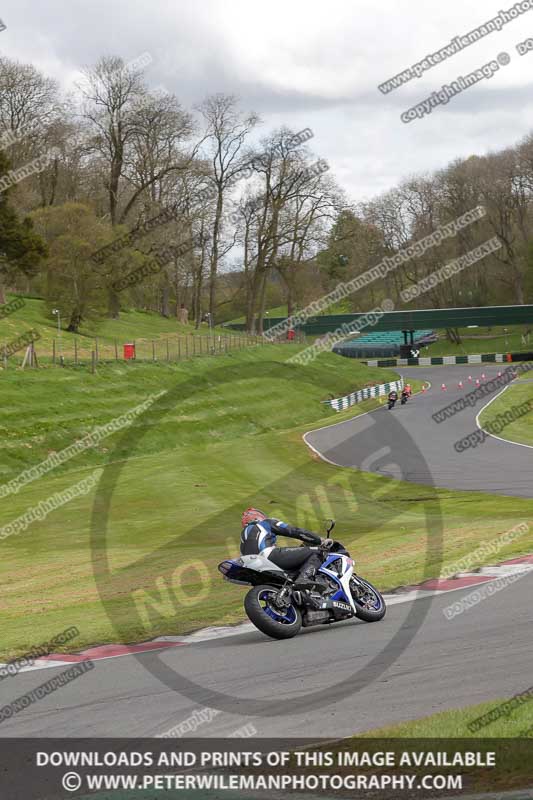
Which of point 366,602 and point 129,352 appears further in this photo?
point 129,352

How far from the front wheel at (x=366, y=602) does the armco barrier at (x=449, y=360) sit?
83404 mm

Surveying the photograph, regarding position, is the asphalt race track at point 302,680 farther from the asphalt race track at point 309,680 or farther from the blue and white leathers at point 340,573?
the blue and white leathers at point 340,573

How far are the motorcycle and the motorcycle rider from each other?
10cm

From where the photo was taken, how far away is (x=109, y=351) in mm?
64312

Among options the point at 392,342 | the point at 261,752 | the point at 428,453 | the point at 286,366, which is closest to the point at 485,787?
the point at 261,752

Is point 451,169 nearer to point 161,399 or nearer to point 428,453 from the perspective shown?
point 161,399

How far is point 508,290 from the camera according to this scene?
126 meters

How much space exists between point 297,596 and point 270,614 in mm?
473

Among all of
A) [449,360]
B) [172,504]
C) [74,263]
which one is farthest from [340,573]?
[449,360]

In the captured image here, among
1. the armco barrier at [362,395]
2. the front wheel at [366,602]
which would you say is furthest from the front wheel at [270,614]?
the armco barrier at [362,395]

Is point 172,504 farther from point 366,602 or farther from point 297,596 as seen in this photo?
point 297,596

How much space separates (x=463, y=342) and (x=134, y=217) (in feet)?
155

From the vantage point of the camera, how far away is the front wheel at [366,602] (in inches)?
497

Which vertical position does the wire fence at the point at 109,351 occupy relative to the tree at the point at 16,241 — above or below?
below
